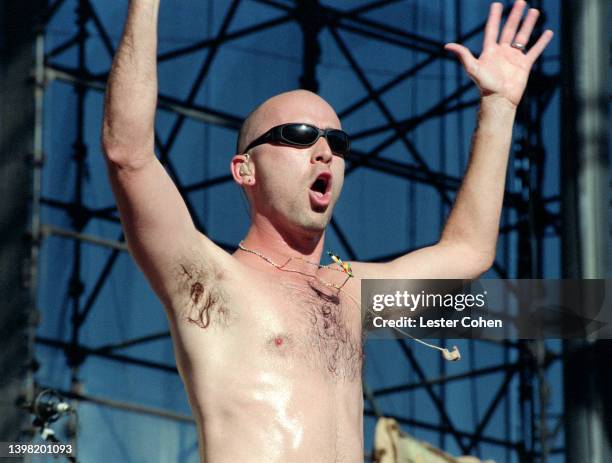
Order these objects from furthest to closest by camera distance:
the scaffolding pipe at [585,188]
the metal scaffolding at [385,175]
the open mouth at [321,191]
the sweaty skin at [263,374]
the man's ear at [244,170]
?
the metal scaffolding at [385,175] → the scaffolding pipe at [585,188] → the man's ear at [244,170] → the open mouth at [321,191] → the sweaty skin at [263,374]

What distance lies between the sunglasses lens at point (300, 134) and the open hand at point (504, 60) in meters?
0.50

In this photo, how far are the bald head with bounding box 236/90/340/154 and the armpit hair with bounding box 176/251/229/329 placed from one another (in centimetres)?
45

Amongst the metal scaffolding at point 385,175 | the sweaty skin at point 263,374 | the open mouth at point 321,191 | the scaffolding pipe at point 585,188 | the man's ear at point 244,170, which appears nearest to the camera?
the sweaty skin at point 263,374

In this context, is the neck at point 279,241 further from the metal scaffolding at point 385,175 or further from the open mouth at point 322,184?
the metal scaffolding at point 385,175

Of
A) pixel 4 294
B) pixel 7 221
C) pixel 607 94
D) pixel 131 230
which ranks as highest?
pixel 607 94

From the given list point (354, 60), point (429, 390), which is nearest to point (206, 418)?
point (429, 390)

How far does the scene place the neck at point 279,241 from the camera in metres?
3.06

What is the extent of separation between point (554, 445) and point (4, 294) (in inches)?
153

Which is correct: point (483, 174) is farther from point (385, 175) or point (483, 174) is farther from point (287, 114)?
point (385, 175)

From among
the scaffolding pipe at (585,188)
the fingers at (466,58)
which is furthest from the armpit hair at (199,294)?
the scaffolding pipe at (585,188)

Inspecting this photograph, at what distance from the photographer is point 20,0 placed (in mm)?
6953

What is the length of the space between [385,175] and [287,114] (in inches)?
224

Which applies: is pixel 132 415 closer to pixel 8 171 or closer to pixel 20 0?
pixel 8 171

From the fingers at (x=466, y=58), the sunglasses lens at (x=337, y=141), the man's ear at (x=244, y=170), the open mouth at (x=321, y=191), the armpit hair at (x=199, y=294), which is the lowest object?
the armpit hair at (x=199, y=294)
